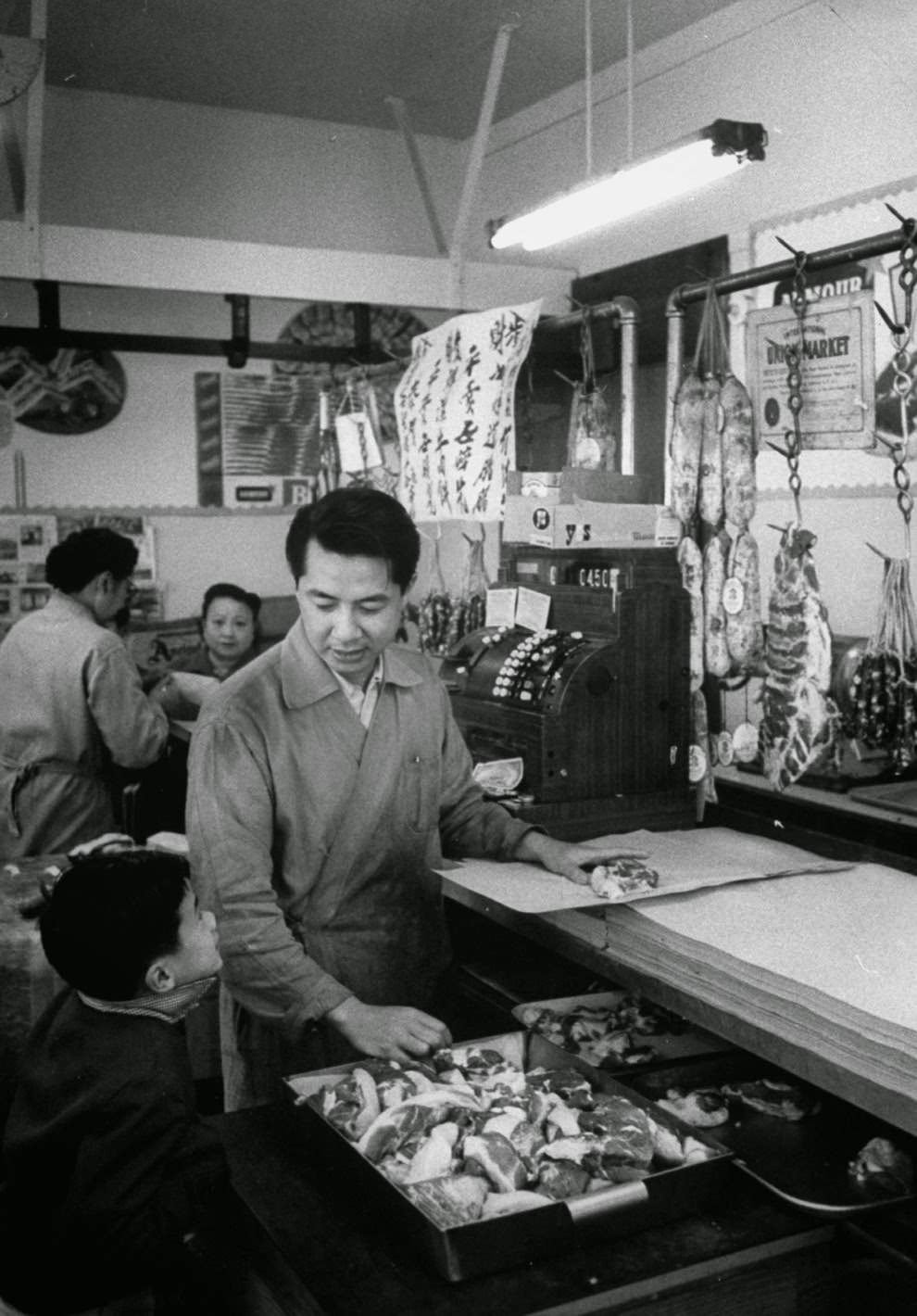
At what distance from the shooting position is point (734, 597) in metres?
3.26

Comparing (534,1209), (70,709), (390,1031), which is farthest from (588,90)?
(534,1209)

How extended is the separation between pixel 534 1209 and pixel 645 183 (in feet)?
9.71

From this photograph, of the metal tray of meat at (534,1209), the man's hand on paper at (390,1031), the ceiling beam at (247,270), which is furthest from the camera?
the ceiling beam at (247,270)

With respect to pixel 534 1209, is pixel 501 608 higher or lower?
higher

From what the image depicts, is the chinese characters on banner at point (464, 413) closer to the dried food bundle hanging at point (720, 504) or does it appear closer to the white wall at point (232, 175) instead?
the dried food bundle hanging at point (720, 504)

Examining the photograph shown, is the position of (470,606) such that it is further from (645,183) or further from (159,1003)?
(159,1003)

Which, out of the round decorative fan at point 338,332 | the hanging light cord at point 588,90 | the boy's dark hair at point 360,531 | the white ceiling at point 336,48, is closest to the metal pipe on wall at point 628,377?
the hanging light cord at point 588,90

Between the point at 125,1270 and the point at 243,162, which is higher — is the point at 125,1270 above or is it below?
below

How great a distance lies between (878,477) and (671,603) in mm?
1783

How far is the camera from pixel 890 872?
247cm

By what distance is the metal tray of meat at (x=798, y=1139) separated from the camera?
5.66 ft

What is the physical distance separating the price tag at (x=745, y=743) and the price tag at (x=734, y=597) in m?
0.29

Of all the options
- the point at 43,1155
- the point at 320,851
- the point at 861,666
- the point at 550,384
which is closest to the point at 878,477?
the point at 861,666

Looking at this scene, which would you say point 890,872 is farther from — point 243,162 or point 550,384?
point 243,162
